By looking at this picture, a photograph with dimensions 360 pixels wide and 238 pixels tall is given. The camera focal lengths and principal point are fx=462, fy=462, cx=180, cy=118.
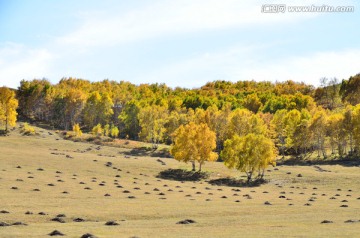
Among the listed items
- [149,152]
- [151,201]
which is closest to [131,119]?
[149,152]

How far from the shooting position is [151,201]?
5569cm

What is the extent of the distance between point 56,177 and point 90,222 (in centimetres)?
4263

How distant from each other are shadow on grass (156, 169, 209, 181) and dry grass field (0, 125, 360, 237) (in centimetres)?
199

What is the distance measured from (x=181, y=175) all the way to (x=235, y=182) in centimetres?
1196

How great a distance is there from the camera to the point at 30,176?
7394 cm

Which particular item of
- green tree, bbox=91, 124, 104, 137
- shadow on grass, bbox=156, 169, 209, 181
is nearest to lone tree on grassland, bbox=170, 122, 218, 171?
shadow on grass, bbox=156, 169, 209, 181

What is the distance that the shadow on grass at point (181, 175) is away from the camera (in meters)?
95.2

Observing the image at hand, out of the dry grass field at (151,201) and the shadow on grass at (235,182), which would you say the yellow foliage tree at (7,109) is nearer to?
the dry grass field at (151,201)

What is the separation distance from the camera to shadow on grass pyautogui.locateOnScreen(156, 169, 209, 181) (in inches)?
3750

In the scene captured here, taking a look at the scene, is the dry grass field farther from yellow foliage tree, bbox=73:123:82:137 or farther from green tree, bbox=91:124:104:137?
green tree, bbox=91:124:104:137

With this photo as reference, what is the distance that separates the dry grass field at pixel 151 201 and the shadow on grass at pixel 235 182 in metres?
2.57

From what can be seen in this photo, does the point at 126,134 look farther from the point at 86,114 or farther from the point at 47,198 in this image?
the point at 47,198

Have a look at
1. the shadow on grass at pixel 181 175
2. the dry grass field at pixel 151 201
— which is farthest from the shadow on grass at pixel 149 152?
the shadow on grass at pixel 181 175

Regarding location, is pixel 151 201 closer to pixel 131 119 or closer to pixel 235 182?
pixel 235 182
